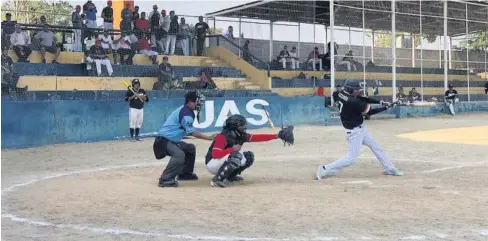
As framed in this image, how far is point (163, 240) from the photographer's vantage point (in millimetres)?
5406

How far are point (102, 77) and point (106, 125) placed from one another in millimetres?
4206

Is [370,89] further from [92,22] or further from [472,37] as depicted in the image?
[92,22]

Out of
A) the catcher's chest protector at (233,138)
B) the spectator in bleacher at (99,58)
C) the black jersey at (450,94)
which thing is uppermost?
the spectator in bleacher at (99,58)

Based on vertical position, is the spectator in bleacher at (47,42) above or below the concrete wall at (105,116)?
above

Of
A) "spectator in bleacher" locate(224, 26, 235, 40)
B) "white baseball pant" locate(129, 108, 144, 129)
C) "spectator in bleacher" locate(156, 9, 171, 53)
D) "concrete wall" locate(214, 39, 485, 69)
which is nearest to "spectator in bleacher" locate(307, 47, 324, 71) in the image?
"concrete wall" locate(214, 39, 485, 69)

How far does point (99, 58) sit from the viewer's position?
68.4 ft

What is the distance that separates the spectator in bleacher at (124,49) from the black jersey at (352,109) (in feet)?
47.5

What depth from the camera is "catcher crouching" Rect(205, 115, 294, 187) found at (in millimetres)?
8445

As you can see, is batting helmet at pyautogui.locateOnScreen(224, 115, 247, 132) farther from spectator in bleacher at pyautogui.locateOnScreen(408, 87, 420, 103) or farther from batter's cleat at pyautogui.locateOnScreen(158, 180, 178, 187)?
spectator in bleacher at pyautogui.locateOnScreen(408, 87, 420, 103)

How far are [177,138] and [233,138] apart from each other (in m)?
0.91

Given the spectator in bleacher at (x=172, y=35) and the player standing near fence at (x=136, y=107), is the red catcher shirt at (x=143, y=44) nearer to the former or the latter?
the spectator in bleacher at (x=172, y=35)

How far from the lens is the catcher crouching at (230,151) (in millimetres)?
8445

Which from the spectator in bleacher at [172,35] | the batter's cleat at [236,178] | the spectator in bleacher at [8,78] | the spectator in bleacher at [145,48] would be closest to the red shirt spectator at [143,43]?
the spectator in bleacher at [145,48]

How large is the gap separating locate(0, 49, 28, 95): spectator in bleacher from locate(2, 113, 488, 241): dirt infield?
4.30m
